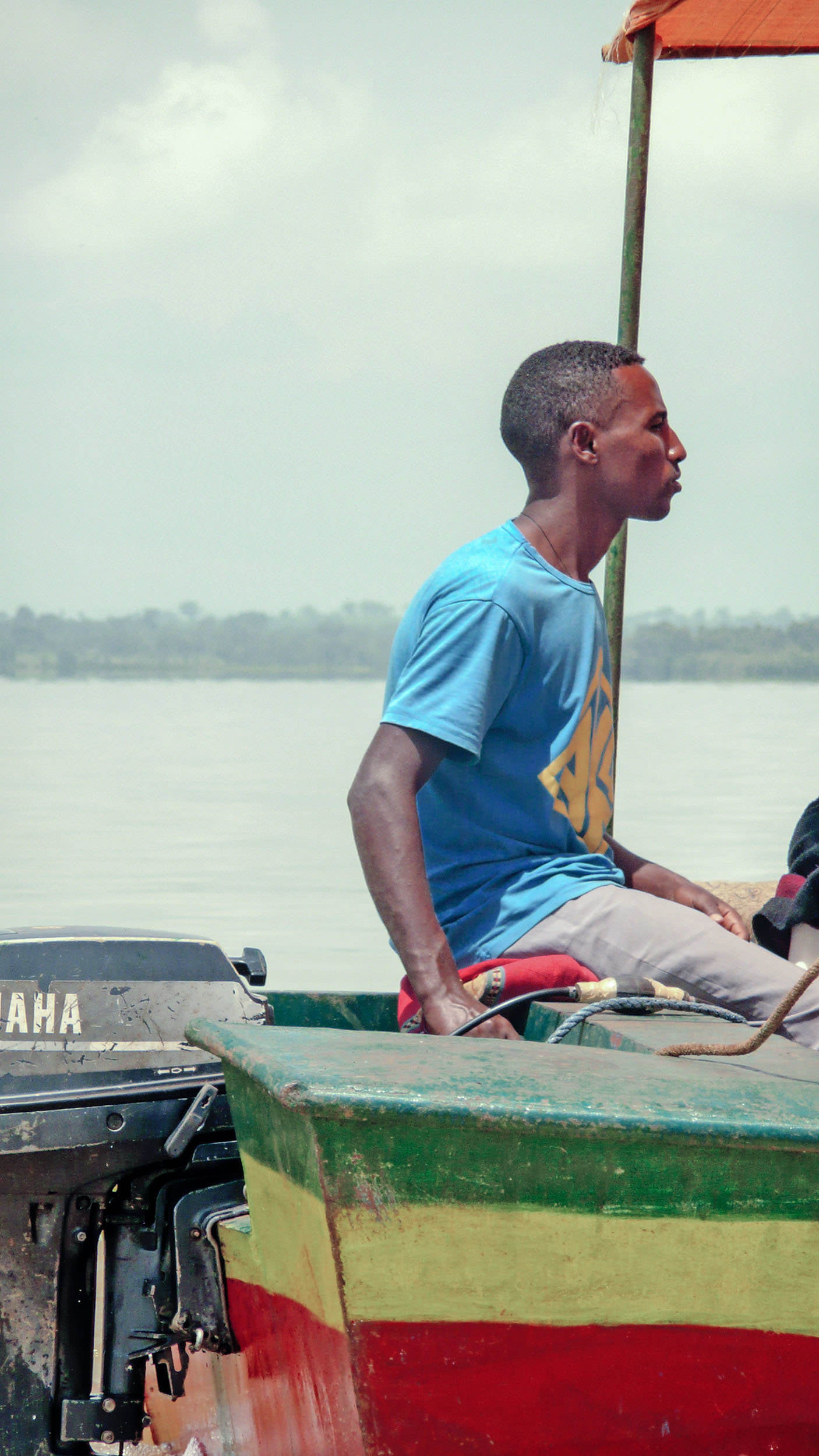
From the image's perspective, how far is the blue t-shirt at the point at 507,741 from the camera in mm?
2146

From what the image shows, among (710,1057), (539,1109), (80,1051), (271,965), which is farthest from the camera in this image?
(271,965)

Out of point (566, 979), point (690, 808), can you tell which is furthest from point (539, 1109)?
point (690, 808)

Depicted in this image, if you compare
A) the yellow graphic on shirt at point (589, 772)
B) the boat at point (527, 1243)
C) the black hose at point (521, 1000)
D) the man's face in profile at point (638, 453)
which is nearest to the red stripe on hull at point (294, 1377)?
the boat at point (527, 1243)

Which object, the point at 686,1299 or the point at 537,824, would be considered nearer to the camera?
the point at 686,1299

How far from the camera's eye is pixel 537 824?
2.26m

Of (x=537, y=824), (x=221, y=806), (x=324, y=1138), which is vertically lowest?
(x=221, y=806)

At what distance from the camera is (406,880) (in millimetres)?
1989

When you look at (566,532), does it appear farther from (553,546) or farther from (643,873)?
(643,873)

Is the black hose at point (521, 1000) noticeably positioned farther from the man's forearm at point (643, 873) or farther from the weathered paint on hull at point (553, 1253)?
the man's forearm at point (643, 873)

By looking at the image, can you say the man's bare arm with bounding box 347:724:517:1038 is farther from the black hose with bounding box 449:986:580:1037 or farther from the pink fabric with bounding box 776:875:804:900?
the pink fabric with bounding box 776:875:804:900

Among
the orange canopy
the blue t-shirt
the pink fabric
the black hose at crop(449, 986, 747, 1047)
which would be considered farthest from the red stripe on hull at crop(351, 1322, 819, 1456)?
the orange canopy

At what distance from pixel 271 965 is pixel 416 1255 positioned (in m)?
6.51

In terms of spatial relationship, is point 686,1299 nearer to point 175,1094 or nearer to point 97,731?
point 175,1094

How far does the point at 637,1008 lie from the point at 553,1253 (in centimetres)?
55
